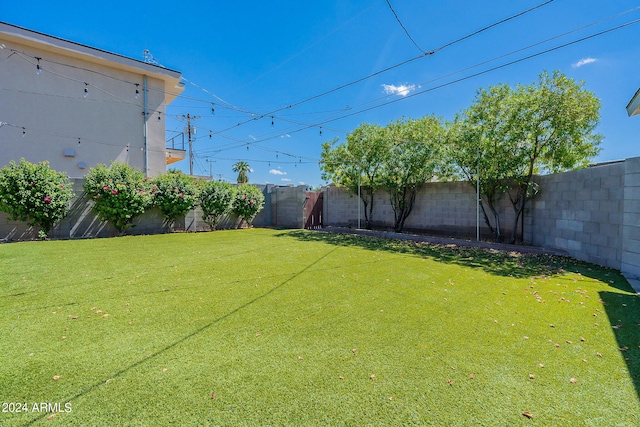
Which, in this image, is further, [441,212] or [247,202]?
[247,202]

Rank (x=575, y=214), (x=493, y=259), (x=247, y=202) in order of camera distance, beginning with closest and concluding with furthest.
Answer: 1. (x=575, y=214)
2. (x=493, y=259)
3. (x=247, y=202)

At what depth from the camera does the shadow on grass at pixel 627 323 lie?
218cm

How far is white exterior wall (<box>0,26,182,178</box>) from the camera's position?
1077 centimetres

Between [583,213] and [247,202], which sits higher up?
[247,202]

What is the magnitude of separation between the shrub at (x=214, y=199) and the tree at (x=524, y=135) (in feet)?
28.2

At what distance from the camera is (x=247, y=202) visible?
12.4 metres

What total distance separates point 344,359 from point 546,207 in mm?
7167

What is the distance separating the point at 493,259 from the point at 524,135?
3.20 m

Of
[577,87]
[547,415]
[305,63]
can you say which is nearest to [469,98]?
[577,87]

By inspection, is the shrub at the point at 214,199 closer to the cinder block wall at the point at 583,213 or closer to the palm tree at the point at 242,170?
the cinder block wall at the point at 583,213

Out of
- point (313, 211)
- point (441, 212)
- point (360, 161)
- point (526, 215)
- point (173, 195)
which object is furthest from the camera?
point (313, 211)

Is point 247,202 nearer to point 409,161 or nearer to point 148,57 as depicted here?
point 409,161

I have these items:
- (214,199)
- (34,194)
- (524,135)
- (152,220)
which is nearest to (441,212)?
(524,135)

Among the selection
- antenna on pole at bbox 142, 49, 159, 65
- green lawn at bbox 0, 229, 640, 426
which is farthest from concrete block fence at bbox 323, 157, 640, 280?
antenna on pole at bbox 142, 49, 159, 65
